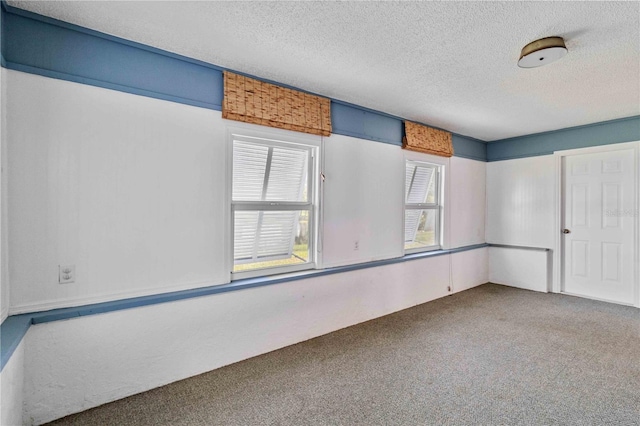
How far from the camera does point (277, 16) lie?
1.85m

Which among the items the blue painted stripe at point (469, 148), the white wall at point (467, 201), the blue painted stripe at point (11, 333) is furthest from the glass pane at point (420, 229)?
the blue painted stripe at point (11, 333)

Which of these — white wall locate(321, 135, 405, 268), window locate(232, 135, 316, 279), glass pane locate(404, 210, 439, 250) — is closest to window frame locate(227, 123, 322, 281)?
window locate(232, 135, 316, 279)

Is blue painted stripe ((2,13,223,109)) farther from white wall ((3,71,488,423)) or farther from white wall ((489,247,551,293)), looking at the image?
white wall ((489,247,551,293))

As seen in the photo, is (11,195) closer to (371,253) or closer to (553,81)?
(371,253)

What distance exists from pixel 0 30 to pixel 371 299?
376 cm

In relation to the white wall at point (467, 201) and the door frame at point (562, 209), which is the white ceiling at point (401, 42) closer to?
the door frame at point (562, 209)

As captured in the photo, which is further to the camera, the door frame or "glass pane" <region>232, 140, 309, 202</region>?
the door frame

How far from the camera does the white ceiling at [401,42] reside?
178cm

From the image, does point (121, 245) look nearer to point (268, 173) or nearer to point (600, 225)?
point (268, 173)

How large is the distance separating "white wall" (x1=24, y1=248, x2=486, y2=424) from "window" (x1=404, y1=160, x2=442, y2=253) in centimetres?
117

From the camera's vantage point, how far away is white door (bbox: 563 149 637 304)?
160 inches

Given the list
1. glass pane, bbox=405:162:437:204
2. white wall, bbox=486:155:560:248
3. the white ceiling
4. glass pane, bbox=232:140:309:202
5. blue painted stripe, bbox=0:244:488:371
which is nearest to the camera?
blue painted stripe, bbox=0:244:488:371

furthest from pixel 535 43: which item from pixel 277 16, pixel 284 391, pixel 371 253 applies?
pixel 284 391

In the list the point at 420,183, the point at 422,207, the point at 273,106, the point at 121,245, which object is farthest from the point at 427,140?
the point at 121,245
